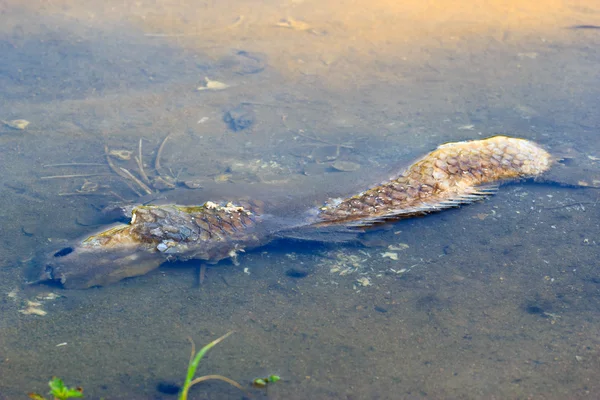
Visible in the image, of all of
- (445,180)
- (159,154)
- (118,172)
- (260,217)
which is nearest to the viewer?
(260,217)

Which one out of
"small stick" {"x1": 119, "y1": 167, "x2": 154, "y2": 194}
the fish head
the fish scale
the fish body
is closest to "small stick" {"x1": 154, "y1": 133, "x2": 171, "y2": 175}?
"small stick" {"x1": 119, "y1": 167, "x2": 154, "y2": 194}

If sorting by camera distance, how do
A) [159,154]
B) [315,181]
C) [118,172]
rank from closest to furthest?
1. [315,181]
2. [118,172]
3. [159,154]

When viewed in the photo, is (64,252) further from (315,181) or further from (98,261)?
(315,181)

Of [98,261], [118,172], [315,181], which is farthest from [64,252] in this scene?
[315,181]

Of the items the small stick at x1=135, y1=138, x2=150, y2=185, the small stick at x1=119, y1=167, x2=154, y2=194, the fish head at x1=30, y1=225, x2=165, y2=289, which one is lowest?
the fish head at x1=30, y1=225, x2=165, y2=289

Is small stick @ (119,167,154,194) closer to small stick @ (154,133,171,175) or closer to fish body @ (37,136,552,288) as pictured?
small stick @ (154,133,171,175)

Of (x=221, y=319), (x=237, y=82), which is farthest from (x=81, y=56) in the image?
(x=221, y=319)
